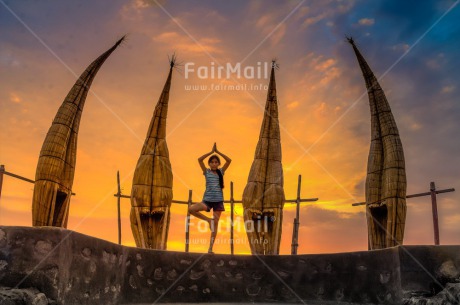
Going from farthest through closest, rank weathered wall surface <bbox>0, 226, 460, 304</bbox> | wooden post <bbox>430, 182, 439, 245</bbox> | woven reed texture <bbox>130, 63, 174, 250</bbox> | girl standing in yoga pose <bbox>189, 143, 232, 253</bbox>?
wooden post <bbox>430, 182, 439, 245</bbox> < woven reed texture <bbox>130, 63, 174, 250</bbox> < girl standing in yoga pose <bbox>189, 143, 232, 253</bbox> < weathered wall surface <bbox>0, 226, 460, 304</bbox>

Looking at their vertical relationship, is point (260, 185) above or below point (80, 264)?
above

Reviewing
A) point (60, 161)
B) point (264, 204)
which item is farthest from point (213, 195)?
point (264, 204)

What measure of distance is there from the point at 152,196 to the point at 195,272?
17.7 feet

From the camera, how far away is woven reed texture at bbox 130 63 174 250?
11.4 metres

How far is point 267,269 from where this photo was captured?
21.2ft

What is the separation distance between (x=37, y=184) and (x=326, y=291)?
6.29 m

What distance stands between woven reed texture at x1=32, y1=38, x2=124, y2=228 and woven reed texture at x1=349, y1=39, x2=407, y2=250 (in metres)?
6.71

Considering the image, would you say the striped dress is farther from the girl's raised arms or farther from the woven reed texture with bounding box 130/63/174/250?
the woven reed texture with bounding box 130/63/174/250

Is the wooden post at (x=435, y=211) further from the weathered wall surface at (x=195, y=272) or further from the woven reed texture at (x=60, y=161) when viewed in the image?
the woven reed texture at (x=60, y=161)

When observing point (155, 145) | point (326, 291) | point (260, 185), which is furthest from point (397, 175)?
point (155, 145)

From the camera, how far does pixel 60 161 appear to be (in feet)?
31.4

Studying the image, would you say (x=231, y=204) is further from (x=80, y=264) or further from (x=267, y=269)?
(x=80, y=264)

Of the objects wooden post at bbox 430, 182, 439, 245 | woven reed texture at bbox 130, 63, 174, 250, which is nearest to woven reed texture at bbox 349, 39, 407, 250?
wooden post at bbox 430, 182, 439, 245

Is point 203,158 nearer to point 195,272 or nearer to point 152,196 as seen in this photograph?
point 195,272
